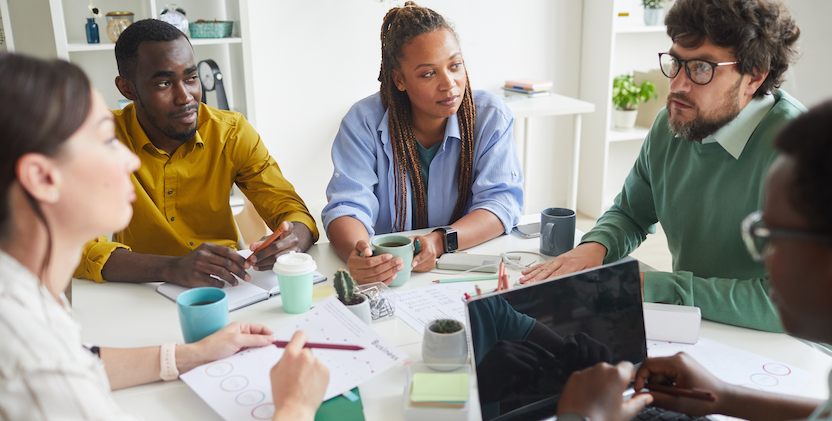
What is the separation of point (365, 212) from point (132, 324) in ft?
2.33

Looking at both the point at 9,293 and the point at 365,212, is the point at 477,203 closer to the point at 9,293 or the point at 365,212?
the point at 365,212

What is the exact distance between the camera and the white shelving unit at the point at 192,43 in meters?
2.68

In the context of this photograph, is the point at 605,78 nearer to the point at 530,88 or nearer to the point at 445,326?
the point at 530,88

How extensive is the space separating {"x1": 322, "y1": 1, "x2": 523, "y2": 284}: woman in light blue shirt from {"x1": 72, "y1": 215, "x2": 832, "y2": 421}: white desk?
0.28 m

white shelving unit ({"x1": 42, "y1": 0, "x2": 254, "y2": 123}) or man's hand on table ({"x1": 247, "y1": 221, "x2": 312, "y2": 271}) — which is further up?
white shelving unit ({"x1": 42, "y1": 0, "x2": 254, "y2": 123})

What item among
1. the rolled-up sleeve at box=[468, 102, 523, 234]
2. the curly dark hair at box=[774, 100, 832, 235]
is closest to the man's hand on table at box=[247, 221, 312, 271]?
the rolled-up sleeve at box=[468, 102, 523, 234]

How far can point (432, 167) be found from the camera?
73.6 inches

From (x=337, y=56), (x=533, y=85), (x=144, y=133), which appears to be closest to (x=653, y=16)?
(x=533, y=85)

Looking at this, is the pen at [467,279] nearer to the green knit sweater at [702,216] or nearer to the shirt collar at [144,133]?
the green knit sweater at [702,216]

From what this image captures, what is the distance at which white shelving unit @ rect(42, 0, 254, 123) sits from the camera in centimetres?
268

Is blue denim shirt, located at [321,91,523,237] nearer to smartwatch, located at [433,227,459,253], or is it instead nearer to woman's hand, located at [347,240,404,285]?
smartwatch, located at [433,227,459,253]

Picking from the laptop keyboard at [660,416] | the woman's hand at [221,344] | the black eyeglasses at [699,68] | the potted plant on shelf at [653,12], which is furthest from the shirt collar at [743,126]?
the potted plant on shelf at [653,12]

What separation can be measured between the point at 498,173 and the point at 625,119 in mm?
2225

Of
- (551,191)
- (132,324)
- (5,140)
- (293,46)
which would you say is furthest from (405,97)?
(551,191)
